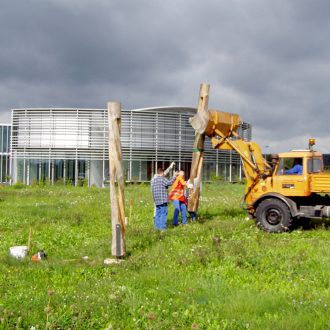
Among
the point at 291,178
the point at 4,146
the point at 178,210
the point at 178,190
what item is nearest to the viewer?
the point at 291,178

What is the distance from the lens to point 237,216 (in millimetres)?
15789

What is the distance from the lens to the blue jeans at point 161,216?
13.4m

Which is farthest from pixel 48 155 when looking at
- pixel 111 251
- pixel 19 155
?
pixel 111 251

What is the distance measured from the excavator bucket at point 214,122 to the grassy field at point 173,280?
9.30 feet

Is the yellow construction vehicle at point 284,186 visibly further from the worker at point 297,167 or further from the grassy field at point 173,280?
the grassy field at point 173,280

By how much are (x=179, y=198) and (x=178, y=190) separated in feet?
0.81

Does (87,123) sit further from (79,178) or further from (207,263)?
(207,263)

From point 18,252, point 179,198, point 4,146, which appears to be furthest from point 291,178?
point 4,146

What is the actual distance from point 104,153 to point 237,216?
102 feet

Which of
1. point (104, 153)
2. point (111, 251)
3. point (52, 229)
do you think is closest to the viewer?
point (111, 251)

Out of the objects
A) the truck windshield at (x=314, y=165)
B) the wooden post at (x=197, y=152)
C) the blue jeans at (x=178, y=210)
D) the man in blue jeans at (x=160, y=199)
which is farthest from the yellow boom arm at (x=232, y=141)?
the man in blue jeans at (x=160, y=199)

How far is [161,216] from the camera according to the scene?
1343cm

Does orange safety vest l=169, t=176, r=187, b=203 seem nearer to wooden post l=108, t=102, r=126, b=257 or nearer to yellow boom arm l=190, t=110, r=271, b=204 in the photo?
yellow boom arm l=190, t=110, r=271, b=204

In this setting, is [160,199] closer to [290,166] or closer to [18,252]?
[290,166]
